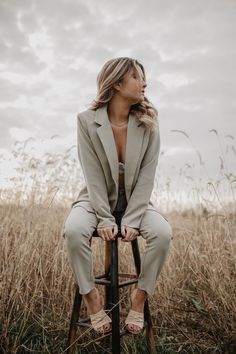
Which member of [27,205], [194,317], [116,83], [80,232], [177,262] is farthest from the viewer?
[27,205]

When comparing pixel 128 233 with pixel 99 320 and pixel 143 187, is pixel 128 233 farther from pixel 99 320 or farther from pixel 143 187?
pixel 99 320

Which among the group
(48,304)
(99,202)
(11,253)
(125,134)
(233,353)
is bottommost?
(233,353)

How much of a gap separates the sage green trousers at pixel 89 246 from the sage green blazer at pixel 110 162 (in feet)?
0.37

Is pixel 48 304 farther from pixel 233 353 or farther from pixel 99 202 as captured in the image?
pixel 233 353

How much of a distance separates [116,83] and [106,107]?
19 cm

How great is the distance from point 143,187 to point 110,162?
29cm

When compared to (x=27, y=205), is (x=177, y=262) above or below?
below

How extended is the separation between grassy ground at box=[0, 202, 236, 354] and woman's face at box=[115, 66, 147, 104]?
1221mm

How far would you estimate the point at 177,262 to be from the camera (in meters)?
3.83

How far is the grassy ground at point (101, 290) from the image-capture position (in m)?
2.79

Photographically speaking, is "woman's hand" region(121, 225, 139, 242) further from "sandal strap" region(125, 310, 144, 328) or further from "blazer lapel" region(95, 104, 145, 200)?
"sandal strap" region(125, 310, 144, 328)

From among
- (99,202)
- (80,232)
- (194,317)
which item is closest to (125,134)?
(99,202)

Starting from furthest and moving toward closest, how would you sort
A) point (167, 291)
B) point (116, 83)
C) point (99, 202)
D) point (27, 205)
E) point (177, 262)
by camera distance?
point (27, 205)
point (177, 262)
point (167, 291)
point (116, 83)
point (99, 202)

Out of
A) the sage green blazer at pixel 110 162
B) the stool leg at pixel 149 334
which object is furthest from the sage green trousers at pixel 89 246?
the stool leg at pixel 149 334
